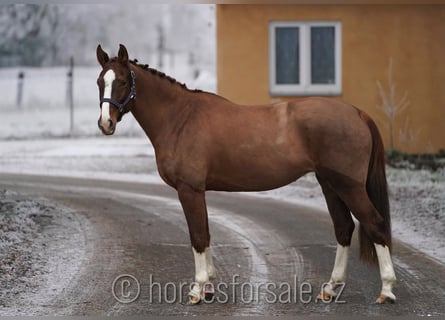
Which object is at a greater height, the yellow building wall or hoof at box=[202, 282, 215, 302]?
A: the yellow building wall

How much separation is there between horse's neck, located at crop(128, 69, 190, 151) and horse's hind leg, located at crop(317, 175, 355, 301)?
2.98 ft

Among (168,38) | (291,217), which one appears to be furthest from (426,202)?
(168,38)

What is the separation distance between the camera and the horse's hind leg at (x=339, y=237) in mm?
4258

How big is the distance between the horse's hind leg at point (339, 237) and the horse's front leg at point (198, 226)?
0.71 m

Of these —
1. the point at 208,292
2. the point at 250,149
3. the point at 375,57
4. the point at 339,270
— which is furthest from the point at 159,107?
the point at 375,57

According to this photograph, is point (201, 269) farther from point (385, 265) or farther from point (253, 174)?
point (385, 265)

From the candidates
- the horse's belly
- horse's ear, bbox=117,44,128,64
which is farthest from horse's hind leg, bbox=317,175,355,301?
horse's ear, bbox=117,44,128,64

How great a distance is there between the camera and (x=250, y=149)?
4.09 metres

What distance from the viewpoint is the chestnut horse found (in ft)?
13.3

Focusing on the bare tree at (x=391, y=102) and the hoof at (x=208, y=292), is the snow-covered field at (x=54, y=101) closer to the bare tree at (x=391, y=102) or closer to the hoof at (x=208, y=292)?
the bare tree at (x=391, y=102)

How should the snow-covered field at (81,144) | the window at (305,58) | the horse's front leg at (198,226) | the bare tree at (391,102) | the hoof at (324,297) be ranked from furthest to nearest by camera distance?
the snow-covered field at (81,144), the window at (305,58), the bare tree at (391,102), the hoof at (324,297), the horse's front leg at (198,226)

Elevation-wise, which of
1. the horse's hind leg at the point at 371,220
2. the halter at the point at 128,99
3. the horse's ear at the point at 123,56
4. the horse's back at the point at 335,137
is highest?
the horse's ear at the point at 123,56

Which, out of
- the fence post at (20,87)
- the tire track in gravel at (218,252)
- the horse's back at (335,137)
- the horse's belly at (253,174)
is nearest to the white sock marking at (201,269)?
the tire track in gravel at (218,252)

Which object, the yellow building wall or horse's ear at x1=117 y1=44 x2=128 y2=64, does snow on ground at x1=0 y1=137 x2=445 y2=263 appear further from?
horse's ear at x1=117 y1=44 x2=128 y2=64
